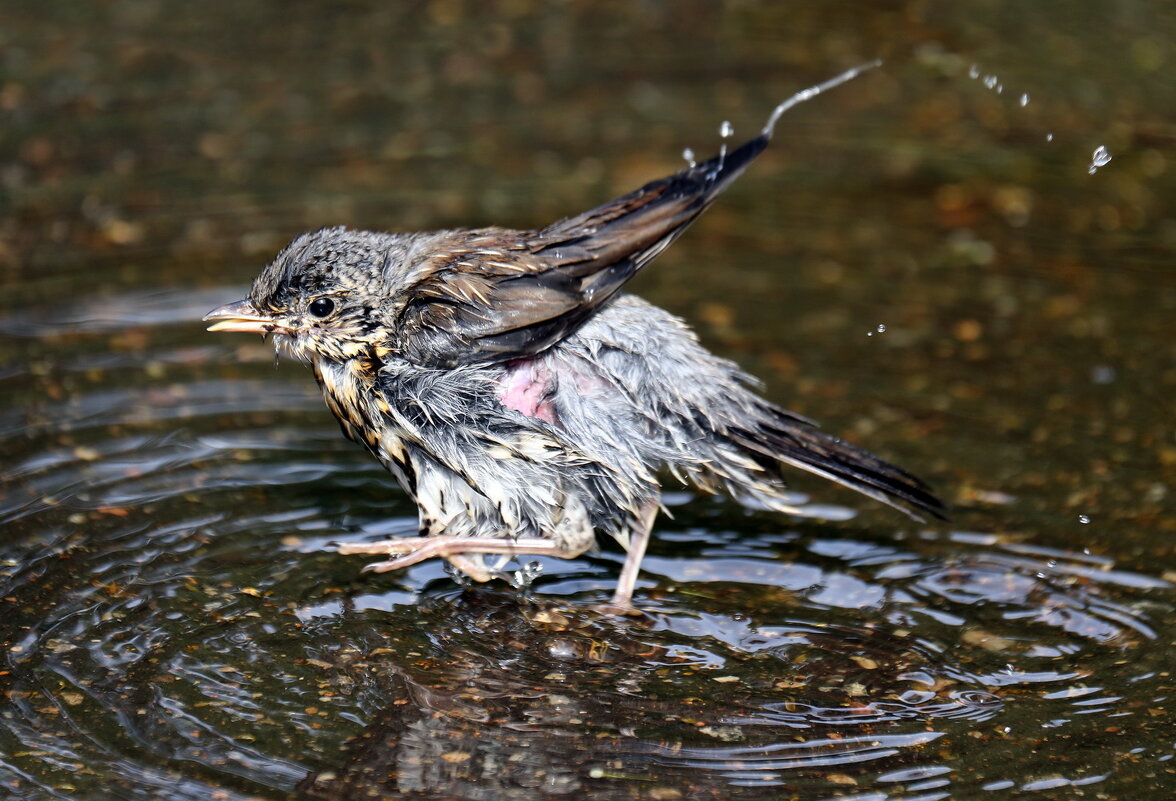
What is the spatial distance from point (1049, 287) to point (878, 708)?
384 cm

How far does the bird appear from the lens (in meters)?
4.75

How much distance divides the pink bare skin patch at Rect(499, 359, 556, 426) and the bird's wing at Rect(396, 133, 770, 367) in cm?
9

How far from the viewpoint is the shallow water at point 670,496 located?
13.3ft

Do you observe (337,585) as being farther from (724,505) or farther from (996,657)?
(996,657)

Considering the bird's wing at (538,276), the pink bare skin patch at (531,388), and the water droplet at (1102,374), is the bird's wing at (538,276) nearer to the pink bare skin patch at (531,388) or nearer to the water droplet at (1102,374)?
the pink bare skin patch at (531,388)

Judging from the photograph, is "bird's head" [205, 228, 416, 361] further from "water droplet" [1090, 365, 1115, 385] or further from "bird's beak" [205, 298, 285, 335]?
"water droplet" [1090, 365, 1115, 385]

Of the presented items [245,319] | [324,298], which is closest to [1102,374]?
[324,298]

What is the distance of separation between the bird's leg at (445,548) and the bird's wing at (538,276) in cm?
60

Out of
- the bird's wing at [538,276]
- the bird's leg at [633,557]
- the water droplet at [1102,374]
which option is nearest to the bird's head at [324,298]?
the bird's wing at [538,276]

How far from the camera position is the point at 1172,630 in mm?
4668

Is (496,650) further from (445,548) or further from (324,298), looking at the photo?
(324,298)

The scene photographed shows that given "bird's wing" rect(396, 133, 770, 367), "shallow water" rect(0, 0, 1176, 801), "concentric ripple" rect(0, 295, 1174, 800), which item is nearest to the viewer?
"concentric ripple" rect(0, 295, 1174, 800)

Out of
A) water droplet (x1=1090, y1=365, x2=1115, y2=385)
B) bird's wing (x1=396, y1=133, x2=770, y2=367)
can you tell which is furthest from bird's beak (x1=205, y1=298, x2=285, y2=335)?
water droplet (x1=1090, y1=365, x2=1115, y2=385)

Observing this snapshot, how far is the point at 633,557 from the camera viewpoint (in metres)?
4.97
